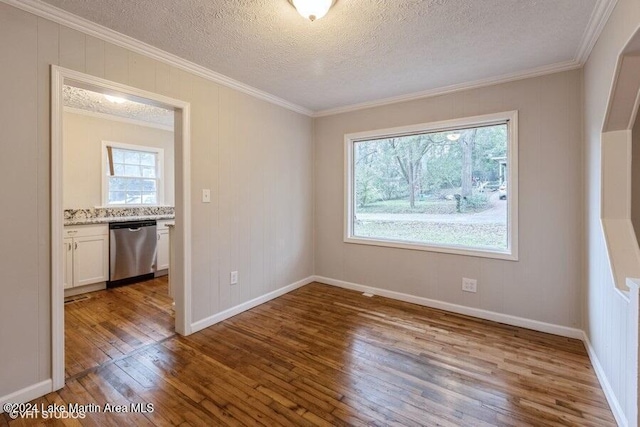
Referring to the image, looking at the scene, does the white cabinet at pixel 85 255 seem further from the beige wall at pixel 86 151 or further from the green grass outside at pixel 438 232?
the green grass outside at pixel 438 232

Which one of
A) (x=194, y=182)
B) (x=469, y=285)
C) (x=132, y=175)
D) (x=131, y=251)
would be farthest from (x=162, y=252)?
(x=469, y=285)

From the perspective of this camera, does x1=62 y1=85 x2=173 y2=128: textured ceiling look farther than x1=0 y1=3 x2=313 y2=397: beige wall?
Yes

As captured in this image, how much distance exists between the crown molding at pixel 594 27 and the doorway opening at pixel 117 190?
303 centimetres

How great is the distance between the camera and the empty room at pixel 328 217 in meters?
1.77

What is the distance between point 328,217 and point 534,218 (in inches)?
92.5

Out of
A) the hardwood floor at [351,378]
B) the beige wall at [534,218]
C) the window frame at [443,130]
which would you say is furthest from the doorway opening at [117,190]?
the beige wall at [534,218]

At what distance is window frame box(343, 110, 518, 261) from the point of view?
2.83 meters

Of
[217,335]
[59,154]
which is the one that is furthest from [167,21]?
[217,335]

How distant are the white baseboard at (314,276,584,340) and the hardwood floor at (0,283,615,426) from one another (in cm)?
9

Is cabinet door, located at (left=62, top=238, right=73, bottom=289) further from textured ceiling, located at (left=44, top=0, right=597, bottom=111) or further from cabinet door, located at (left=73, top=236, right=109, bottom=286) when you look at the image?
textured ceiling, located at (left=44, top=0, right=597, bottom=111)

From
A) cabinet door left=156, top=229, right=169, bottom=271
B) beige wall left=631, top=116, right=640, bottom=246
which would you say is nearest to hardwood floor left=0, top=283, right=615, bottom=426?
beige wall left=631, top=116, right=640, bottom=246

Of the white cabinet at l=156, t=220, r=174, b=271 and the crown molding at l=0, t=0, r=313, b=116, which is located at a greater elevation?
the crown molding at l=0, t=0, r=313, b=116

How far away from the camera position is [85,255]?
12.3 feet

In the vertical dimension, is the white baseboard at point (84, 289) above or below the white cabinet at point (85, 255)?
below
